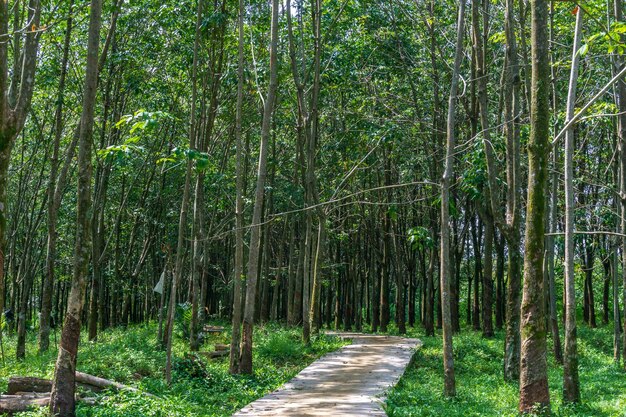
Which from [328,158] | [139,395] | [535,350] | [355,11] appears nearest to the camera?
[535,350]

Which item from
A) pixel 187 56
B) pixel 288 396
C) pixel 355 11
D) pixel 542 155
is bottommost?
pixel 288 396

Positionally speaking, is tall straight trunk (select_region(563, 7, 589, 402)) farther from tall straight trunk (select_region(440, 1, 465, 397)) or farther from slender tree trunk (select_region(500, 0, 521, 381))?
slender tree trunk (select_region(500, 0, 521, 381))

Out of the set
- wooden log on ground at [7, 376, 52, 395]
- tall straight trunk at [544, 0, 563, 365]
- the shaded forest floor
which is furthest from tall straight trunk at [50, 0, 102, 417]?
tall straight trunk at [544, 0, 563, 365]

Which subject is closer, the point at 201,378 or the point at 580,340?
the point at 201,378

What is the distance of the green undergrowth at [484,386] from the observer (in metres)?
10.9

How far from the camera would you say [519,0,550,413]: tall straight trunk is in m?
9.37

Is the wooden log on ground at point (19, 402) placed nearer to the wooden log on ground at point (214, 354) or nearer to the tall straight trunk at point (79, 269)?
the tall straight trunk at point (79, 269)

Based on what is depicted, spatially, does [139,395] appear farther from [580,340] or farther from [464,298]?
[464,298]

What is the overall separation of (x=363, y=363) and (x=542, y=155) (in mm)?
8150

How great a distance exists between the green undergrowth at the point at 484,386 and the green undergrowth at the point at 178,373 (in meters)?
2.72

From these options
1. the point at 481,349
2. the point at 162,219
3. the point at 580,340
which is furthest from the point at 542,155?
the point at 162,219

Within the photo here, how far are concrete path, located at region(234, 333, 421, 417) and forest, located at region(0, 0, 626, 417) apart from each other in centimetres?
32

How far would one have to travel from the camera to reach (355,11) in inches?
805

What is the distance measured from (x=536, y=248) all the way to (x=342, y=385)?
17.1 feet
